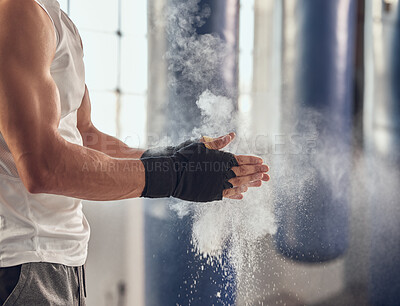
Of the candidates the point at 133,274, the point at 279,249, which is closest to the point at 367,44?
the point at 279,249

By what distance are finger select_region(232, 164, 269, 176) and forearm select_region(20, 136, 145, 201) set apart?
23 cm

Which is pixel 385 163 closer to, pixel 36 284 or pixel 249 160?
pixel 249 160

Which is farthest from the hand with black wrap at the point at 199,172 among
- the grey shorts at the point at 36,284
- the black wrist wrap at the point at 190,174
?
the grey shorts at the point at 36,284

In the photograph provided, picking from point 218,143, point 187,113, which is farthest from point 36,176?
point 187,113

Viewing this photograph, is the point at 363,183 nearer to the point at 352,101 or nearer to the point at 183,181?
the point at 352,101

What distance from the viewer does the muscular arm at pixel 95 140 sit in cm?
104

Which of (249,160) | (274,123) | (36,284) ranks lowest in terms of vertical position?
(36,284)

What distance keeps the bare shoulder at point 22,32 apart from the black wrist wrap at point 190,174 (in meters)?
0.28

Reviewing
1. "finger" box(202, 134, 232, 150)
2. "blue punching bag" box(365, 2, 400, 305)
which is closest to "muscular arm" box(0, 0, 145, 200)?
"finger" box(202, 134, 232, 150)

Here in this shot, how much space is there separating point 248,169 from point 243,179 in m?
0.03

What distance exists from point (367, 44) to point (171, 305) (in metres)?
1.29

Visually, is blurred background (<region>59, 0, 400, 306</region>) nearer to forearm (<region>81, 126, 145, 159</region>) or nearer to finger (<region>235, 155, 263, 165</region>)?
forearm (<region>81, 126, 145, 159</region>)

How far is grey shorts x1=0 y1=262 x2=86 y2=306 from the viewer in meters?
0.70

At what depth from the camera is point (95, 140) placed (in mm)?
1054
